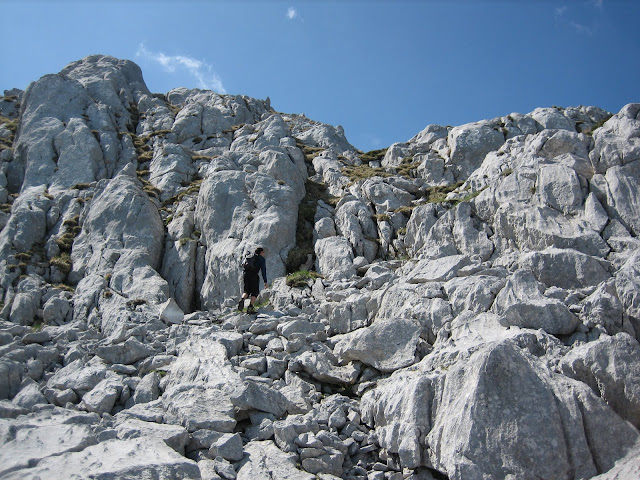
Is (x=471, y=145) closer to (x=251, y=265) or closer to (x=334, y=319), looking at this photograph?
(x=251, y=265)

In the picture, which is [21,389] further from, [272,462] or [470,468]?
[470,468]

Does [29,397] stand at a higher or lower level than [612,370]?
lower

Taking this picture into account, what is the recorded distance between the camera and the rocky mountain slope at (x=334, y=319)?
11547 mm

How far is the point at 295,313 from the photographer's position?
21734 mm

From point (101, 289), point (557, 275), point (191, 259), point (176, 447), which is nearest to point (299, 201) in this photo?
point (191, 259)

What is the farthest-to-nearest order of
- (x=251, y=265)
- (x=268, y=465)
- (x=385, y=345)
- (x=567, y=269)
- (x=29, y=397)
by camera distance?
(x=251, y=265) → (x=567, y=269) → (x=385, y=345) → (x=29, y=397) → (x=268, y=465)

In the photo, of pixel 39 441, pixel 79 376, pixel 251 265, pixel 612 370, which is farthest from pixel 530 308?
pixel 79 376

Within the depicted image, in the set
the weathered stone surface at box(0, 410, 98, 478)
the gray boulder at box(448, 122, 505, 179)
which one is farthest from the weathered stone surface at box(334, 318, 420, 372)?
the gray boulder at box(448, 122, 505, 179)

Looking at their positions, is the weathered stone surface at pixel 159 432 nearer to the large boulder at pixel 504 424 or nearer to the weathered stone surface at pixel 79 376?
the weathered stone surface at pixel 79 376

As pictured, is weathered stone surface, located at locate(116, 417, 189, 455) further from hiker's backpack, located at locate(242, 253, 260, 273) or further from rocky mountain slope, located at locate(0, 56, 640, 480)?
hiker's backpack, located at locate(242, 253, 260, 273)

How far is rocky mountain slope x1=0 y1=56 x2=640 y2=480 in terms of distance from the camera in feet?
37.9

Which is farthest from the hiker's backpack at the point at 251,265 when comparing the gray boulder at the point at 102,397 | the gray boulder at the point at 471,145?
the gray boulder at the point at 471,145

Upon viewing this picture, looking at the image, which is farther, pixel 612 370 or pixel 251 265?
pixel 251 265

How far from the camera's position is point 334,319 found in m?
20.3
